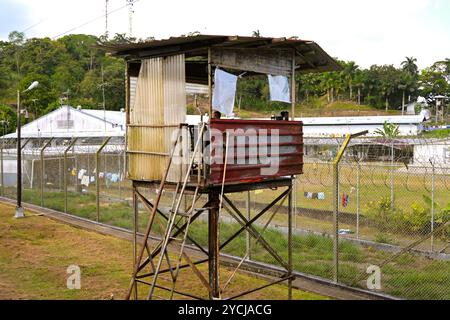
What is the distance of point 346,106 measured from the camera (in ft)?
281

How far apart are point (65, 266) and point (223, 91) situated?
6796mm

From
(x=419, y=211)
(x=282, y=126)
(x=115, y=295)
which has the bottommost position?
(x=115, y=295)

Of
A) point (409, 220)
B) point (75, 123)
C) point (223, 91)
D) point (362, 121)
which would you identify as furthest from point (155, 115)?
point (362, 121)

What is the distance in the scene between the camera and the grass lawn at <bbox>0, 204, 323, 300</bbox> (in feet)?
32.8

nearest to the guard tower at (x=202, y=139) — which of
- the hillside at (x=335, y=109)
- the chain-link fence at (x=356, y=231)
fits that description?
the chain-link fence at (x=356, y=231)

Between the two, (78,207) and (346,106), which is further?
(346,106)

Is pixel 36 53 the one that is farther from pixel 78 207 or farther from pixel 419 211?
pixel 419 211

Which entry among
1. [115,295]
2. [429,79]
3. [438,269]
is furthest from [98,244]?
[429,79]

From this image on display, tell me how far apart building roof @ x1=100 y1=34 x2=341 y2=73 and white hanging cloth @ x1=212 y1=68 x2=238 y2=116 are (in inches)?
18.1

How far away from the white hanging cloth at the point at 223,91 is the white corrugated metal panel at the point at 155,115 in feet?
1.86

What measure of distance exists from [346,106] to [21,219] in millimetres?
74080

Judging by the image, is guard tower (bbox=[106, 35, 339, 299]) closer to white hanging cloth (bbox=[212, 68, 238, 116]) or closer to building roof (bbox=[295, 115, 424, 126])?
white hanging cloth (bbox=[212, 68, 238, 116])

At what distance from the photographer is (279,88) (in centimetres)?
880

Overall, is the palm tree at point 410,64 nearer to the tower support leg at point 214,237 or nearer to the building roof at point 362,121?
the building roof at point 362,121
